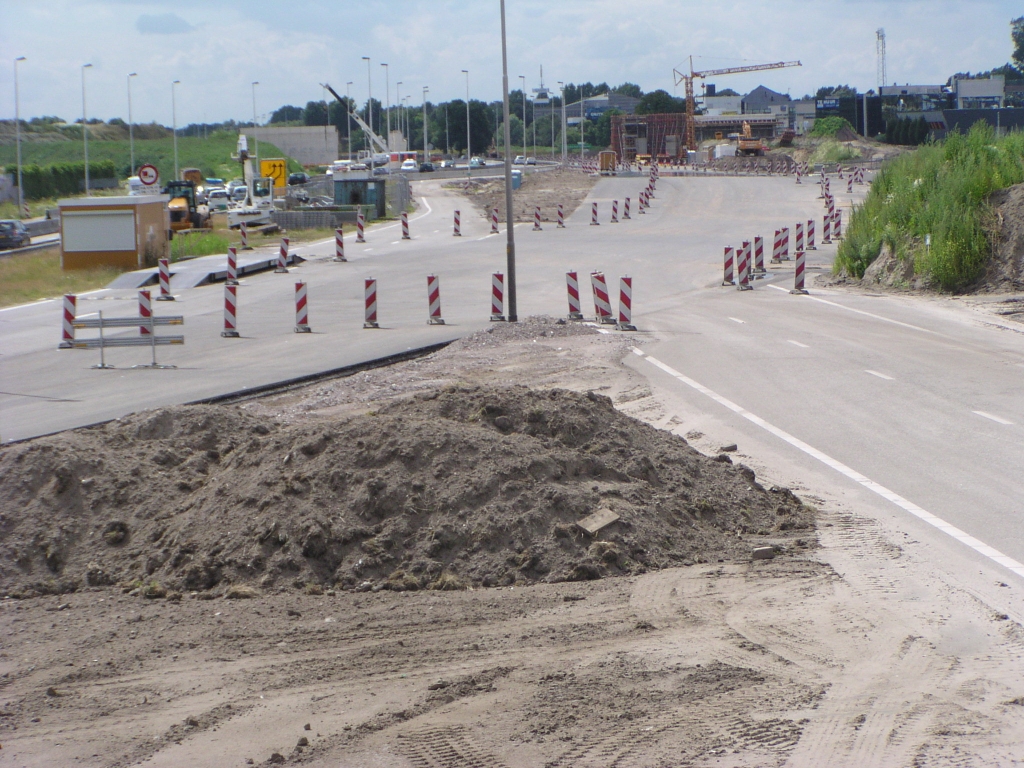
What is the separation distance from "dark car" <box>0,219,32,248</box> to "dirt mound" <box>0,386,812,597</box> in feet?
138

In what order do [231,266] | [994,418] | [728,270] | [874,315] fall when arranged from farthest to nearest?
[231,266]
[728,270]
[874,315]
[994,418]

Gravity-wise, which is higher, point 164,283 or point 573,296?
point 164,283

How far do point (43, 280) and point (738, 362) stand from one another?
26.1m

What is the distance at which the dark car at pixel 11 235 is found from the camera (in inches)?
1806

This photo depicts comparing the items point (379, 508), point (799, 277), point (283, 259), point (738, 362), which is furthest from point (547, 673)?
point (283, 259)

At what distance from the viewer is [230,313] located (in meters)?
20.7

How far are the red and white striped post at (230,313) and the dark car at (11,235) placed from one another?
30.9 m

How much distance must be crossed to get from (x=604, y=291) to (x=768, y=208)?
35.1 meters

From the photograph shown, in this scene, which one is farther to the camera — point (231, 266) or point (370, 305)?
point (231, 266)

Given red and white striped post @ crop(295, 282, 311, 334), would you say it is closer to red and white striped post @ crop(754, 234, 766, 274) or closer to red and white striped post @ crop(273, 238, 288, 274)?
red and white striped post @ crop(273, 238, 288, 274)

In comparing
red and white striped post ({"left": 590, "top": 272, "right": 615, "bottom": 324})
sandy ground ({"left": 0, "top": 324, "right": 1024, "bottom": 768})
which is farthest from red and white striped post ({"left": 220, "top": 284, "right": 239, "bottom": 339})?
sandy ground ({"left": 0, "top": 324, "right": 1024, "bottom": 768})

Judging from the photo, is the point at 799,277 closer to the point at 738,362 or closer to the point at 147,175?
the point at 738,362

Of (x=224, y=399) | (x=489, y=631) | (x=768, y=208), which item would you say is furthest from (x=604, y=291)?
(x=768, y=208)

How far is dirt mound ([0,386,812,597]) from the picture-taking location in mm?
7414
